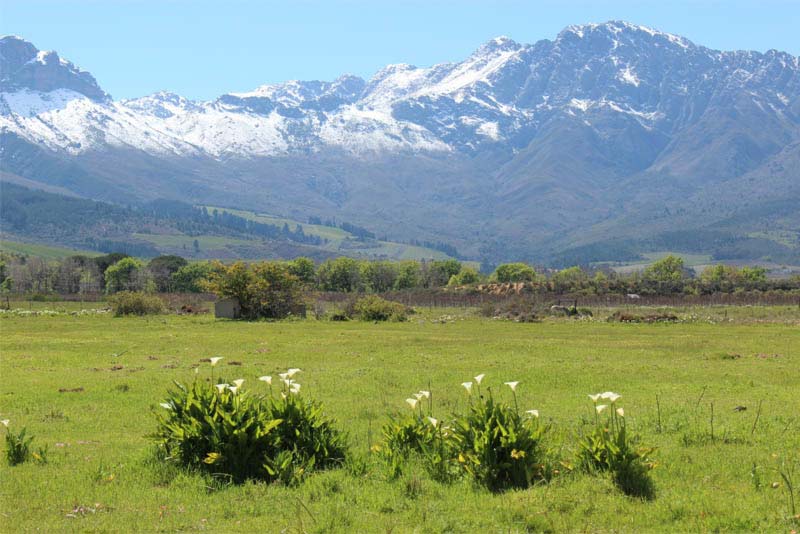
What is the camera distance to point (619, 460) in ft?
44.1

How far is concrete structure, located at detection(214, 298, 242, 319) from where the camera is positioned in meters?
73.6

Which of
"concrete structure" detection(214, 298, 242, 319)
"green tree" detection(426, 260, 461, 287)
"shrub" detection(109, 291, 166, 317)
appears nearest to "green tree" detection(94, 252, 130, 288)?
"green tree" detection(426, 260, 461, 287)

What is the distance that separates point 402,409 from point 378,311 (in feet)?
170

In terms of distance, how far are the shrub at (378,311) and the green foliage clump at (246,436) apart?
187 ft

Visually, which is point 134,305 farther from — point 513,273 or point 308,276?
point 513,273

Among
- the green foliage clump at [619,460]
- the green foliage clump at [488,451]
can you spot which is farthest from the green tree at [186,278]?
the green foliage clump at [619,460]

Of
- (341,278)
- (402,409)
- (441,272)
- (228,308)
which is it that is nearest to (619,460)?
(402,409)

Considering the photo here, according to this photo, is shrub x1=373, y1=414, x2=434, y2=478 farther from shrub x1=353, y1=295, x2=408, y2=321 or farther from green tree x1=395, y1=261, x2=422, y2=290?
green tree x1=395, y1=261, x2=422, y2=290

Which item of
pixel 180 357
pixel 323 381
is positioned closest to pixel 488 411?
pixel 323 381

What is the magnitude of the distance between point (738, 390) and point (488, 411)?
550 inches

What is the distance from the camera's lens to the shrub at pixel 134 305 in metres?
73.3

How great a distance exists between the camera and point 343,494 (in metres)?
13.3

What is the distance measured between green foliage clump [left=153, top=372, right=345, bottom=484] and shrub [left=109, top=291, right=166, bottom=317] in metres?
61.1

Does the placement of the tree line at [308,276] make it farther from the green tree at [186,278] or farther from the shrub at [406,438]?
the shrub at [406,438]
